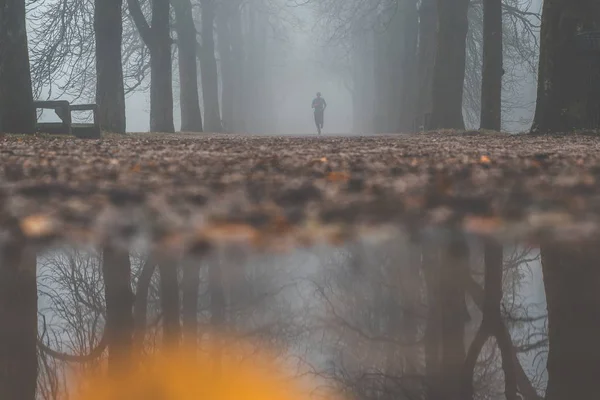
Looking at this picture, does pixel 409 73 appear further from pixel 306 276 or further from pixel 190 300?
pixel 190 300

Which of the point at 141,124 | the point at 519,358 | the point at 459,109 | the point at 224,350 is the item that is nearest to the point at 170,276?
the point at 224,350

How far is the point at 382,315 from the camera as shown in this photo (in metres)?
1.56

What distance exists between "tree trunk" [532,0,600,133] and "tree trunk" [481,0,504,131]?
426 cm

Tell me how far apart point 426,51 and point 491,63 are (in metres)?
6.39

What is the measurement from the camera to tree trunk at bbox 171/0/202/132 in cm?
2331

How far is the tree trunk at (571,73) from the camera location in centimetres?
1034

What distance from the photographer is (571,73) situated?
10.4 meters

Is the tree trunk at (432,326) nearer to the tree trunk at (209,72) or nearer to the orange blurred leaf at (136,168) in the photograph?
the orange blurred leaf at (136,168)

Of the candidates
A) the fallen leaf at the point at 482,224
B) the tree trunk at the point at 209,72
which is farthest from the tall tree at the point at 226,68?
the fallen leaf at the point at 482,224

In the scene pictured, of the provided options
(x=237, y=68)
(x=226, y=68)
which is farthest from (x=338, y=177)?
(x=237, y=68)

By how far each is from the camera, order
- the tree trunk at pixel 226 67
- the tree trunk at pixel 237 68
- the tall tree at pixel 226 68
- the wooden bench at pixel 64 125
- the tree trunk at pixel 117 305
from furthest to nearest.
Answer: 1. the tree trunk at pixel 237 68
2. the tree trunk at pixel 226 67
3. the tall tree at pixel 226 68
4. the wooden bench at pixel 64 125
5. the tree trunk at pixel 117 305

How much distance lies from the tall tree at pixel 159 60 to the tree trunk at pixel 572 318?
17549 millimetres

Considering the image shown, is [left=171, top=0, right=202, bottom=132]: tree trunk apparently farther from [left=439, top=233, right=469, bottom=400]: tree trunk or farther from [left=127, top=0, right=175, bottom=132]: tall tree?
[left=439, top=233, right=469, bottom=400]: tree trunk

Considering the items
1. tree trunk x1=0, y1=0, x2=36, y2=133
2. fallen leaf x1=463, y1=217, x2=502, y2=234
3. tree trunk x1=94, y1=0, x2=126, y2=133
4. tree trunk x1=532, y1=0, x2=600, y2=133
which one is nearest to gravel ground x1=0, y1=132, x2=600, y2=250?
fallen leaf x1=463, y1=217, x2=502, y2=234
